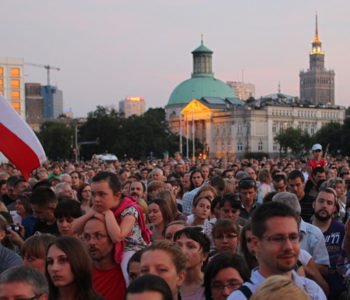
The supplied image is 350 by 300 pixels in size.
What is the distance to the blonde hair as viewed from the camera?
3115 mm

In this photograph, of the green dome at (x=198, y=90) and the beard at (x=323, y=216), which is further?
the green dome at (x=198, y=90)

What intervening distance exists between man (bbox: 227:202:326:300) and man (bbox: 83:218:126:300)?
1487 mm

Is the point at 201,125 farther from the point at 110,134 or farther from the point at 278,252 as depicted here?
the point at 278,252

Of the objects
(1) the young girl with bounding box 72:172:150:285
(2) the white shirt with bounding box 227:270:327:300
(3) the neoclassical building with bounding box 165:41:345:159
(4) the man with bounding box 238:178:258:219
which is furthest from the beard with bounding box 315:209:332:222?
(3) the neoclassical building with bounding box 165:41:345:159

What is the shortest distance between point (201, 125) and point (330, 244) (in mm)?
123895

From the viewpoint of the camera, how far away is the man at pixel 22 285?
3752 mm

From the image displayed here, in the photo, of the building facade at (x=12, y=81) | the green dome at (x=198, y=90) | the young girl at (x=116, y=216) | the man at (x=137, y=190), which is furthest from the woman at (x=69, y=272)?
the green dome at (x=198, y=90)

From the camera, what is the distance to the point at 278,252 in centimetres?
381

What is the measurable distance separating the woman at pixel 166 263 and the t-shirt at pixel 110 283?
70 cm

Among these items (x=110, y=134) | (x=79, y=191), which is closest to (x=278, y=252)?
(x=79, y=191)

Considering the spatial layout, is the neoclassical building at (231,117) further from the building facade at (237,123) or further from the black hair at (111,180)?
the black hair at (111,180)

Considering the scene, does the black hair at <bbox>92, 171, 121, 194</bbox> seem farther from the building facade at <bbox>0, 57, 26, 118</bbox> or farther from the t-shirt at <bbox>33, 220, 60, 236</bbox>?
the building facade at <bbox>0, 57, 26, 118</bbox>

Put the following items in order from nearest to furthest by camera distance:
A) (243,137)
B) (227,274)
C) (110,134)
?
(227,274) < (110,134) < (243,137)

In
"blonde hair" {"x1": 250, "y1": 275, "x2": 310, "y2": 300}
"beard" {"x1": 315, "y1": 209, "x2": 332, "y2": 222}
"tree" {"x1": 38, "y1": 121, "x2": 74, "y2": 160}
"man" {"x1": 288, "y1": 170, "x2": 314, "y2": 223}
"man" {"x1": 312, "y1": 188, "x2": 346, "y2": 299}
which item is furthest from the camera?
"tree" {"x1": 38, "y1": 121, "x2": 74, "y2": 160}
